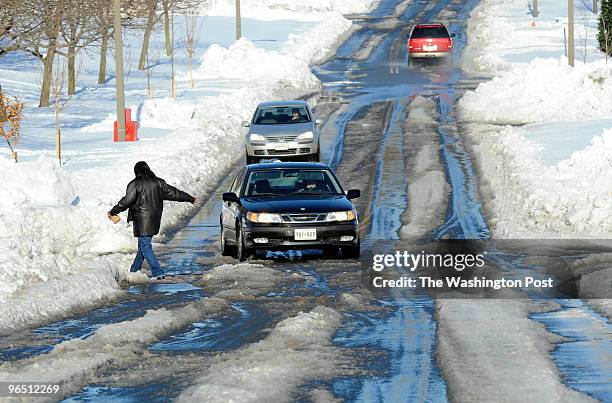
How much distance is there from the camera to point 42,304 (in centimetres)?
1350

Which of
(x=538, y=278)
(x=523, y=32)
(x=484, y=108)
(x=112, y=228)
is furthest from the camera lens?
(x=523, y=32)

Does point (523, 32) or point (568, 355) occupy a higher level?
point (523, 32)

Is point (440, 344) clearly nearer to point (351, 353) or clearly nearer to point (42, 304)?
point (351, 353)

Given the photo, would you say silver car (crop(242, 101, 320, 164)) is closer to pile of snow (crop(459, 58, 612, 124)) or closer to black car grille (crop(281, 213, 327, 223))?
pile of snow (crop(459, 58, 612, 124))

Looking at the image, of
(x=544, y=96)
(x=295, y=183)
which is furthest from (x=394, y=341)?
(x=544, y=96)

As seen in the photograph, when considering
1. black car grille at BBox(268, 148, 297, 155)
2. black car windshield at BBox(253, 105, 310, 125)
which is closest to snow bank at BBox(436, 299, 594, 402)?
black car grille at BBox(268, 148, 297, 155)

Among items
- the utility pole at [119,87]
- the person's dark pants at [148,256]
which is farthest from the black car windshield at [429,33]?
the person's dark pants at [148,256]

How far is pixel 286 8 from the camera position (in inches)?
3327

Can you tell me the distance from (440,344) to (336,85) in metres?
37.6

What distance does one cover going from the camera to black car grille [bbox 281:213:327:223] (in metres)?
Result: 17.4

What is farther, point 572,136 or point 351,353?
point 572,136

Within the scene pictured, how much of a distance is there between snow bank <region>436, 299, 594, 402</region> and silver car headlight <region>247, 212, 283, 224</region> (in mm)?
4155

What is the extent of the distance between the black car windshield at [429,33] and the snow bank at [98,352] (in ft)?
142

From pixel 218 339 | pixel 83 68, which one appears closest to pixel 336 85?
pixel 83 68
